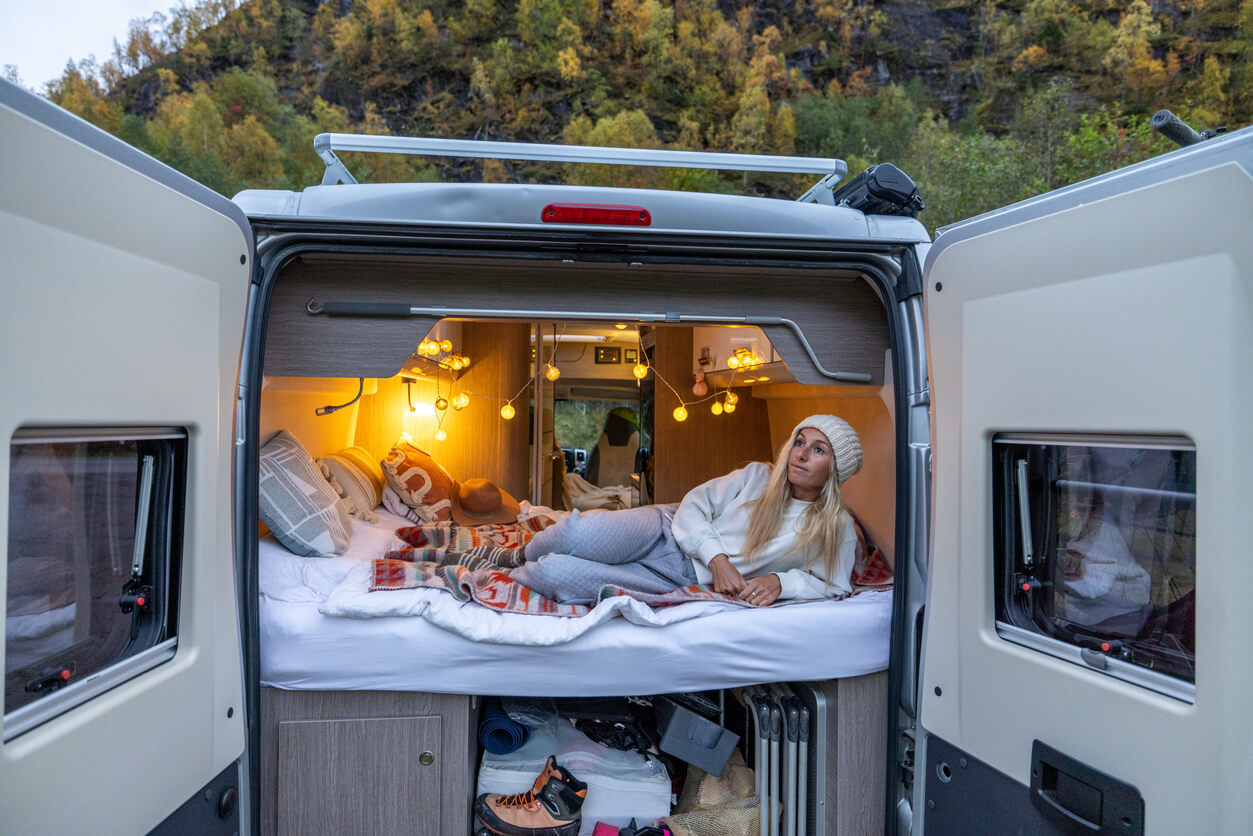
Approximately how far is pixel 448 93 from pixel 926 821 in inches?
1451

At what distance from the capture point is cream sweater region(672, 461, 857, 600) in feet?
7.86

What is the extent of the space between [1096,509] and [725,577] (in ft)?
4.06

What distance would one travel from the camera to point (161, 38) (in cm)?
3344

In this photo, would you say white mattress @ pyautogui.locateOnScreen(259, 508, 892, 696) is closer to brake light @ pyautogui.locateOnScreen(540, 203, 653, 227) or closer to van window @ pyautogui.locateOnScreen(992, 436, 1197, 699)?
van window @ pyautogui.locateOnScreen(992, 436, 1197, 699)

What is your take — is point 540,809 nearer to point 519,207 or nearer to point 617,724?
point 617,724

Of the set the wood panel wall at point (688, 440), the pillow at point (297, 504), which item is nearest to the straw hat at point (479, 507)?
the wood panel wall at point (688, 440)

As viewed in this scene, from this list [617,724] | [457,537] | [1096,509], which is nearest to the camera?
[1096,509]

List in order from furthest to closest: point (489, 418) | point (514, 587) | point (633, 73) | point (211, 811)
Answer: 1. point (633, 73)
2. point (489, 418)
3. point (514, 587)
4. point (211, 811)

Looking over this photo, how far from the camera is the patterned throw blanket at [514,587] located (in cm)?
220

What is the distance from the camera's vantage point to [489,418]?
5.13m

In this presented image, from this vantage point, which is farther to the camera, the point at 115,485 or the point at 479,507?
the point at 479,507

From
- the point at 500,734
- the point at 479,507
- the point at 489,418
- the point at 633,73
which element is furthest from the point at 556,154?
the point at 633,73

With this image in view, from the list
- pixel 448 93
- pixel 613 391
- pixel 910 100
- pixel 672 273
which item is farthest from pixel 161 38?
pixel 672 273

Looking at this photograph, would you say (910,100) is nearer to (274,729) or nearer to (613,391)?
(613,391)
